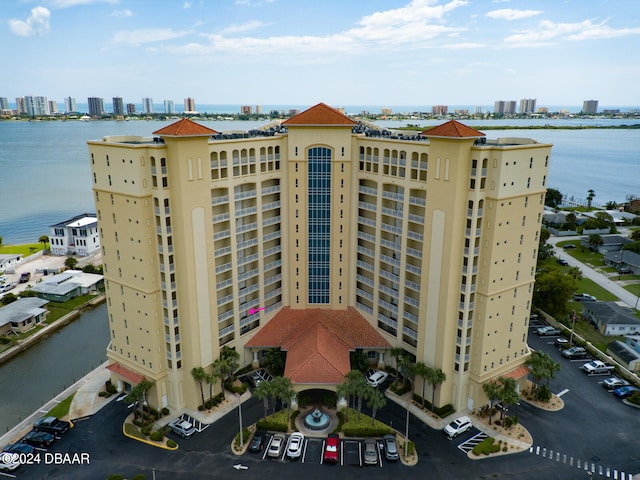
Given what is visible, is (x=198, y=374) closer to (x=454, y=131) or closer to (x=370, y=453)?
(x=370, y=453)

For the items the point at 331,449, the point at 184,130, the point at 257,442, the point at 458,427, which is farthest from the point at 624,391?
the point at 184,130

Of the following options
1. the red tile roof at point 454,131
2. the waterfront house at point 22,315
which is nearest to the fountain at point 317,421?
the red tile roof at point 454,131

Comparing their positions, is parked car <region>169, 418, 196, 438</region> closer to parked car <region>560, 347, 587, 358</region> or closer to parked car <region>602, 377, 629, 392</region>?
parked car <region>602, 377, 629, 392</region>

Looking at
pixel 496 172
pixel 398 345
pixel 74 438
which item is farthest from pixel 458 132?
pixel 74 438

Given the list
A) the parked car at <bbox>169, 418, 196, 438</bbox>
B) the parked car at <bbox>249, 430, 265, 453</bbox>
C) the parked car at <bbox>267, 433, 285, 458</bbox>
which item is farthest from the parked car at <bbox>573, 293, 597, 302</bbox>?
the parked car at <bbox>169, 418, 196, 438</bbox>

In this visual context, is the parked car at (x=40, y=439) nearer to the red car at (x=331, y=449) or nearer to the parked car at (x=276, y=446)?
the parked car at (x=276, y=446)

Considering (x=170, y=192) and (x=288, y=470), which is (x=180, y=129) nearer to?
(x=170, y=192)
